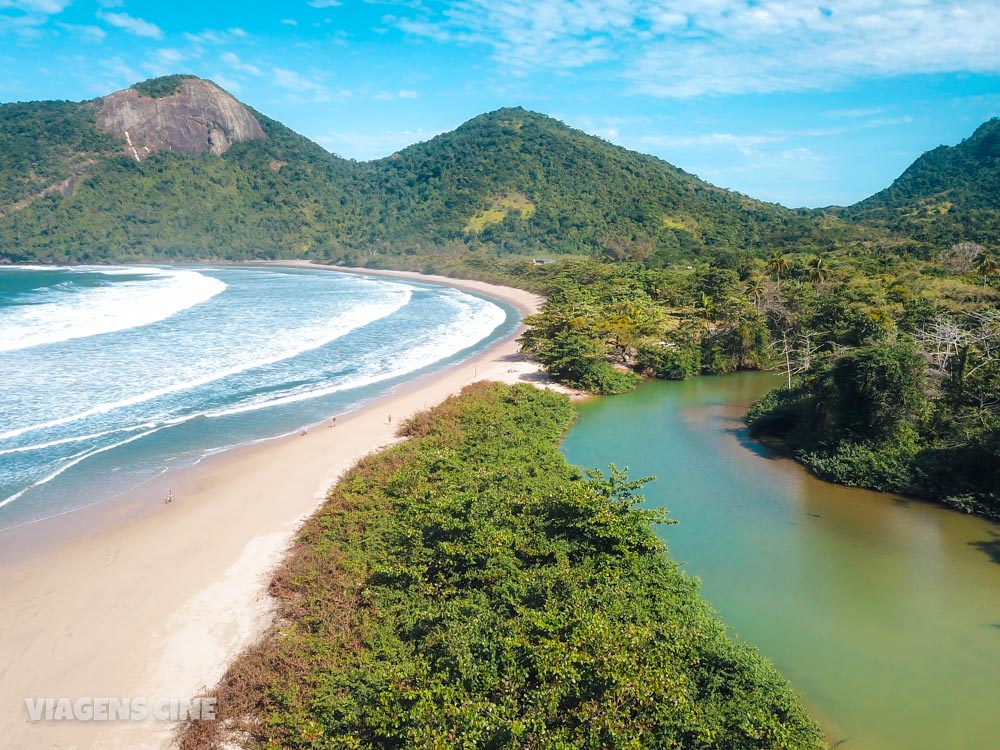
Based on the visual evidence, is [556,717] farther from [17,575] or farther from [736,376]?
[736,376]

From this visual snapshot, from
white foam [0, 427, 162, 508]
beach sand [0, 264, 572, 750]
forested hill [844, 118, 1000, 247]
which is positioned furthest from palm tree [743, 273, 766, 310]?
white foam [0, 427, 162, 508]

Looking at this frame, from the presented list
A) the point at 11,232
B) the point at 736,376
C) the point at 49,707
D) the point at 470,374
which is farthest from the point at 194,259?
the point at 49,707

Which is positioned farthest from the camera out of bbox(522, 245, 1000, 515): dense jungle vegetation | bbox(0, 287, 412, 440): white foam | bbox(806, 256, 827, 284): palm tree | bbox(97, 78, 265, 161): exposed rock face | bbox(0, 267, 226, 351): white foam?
bbox(97, 78, 265, 161): exposed rock face

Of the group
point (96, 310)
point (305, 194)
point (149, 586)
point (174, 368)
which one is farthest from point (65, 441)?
point (305, 194)

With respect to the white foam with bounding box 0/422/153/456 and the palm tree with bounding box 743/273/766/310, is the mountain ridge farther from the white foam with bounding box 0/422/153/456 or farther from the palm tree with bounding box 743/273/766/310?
the white foam with bounding box 0/422/153/456

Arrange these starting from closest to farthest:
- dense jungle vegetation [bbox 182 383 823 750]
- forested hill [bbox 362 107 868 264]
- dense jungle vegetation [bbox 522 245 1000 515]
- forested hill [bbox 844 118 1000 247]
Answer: dense jungle vegetation [bbox 182 383 823 750] → dense jungle vegetation [bbox 522 245 1000 515] → forested hill [bbox 844 118 1000 247] → forested hill [bbox 362 107 868 264]

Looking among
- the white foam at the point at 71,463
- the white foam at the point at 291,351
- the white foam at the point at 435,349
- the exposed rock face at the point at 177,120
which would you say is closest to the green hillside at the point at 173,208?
the exposed rock face at the point at 177,120

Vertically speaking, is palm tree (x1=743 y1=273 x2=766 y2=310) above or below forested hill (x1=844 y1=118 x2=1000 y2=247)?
below
